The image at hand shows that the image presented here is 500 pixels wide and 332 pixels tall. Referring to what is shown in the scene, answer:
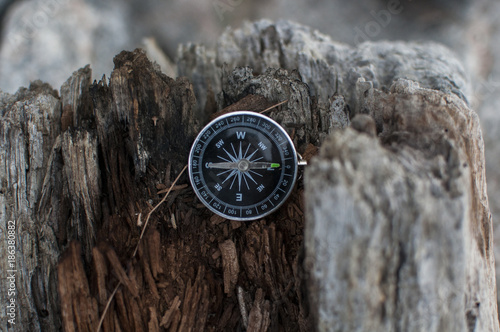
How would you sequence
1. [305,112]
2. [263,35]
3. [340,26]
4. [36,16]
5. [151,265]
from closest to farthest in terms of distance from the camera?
1. [151,265]
2. [305,112]
3. [263,35]
4. [36,16]
5. [340,26]

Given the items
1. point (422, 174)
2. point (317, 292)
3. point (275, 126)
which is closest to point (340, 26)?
point (275, 126)

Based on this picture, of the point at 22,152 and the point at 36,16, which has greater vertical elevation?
the point at 36,16

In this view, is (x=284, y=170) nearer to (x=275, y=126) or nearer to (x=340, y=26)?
(x=275, y=126)

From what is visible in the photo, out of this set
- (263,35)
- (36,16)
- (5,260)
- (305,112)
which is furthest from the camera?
(36,16)

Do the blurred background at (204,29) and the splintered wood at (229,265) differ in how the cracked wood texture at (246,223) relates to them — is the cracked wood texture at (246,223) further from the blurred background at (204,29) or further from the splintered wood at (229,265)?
the blurred background at (204,29)

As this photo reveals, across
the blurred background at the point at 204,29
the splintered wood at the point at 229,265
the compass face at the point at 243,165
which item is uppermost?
the blurred background at the point at 204,29

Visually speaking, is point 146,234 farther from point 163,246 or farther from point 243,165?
point 243,165

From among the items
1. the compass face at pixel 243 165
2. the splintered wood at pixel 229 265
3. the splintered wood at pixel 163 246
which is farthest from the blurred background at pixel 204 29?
the splintered wood at pixel 229 265

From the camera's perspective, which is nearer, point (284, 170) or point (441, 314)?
point (441, 314)
